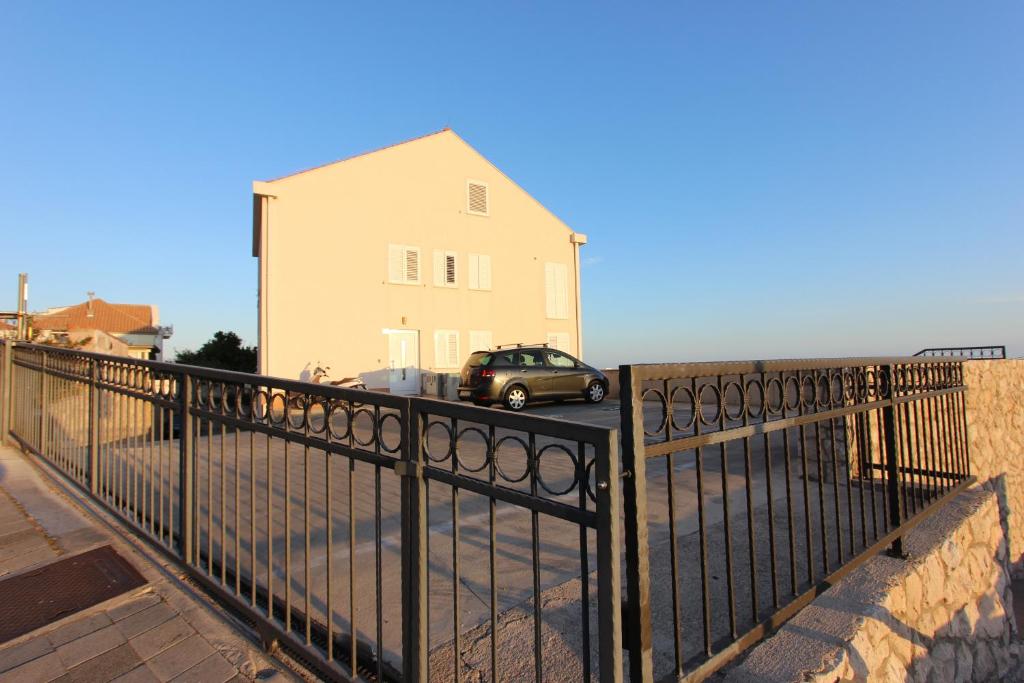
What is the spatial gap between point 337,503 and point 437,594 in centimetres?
208

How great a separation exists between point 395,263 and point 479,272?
3.05m

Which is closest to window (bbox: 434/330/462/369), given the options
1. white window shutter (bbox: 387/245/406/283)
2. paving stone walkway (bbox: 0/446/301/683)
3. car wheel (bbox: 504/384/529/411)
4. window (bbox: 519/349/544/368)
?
white window shutter (bbox: 387/245/406/283)

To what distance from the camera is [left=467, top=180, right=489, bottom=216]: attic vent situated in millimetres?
18219

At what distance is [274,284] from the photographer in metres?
13.9

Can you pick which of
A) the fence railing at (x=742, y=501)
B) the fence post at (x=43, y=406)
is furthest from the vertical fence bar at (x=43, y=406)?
the fence railing at (x=742, y=501)

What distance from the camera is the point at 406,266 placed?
16562 mm

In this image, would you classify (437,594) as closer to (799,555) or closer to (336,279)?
(799,555)

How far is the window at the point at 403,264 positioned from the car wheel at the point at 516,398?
6.35 metres

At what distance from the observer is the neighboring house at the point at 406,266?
14.2 meters

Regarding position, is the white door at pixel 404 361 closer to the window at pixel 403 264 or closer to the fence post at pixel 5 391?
the window at pixel 403 264

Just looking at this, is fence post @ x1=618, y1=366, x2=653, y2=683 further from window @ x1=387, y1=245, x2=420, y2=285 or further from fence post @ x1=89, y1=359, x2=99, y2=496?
window @ x1=387, y1=245, x2=420, y2=285

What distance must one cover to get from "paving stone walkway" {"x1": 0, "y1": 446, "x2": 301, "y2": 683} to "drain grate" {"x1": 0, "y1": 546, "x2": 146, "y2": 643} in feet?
0.23

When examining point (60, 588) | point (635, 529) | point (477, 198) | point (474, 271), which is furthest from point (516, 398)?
point (635, 529)

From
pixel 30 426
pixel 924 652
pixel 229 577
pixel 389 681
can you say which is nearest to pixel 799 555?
pixel 924 652
